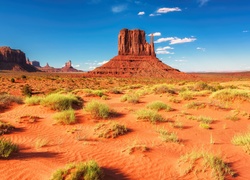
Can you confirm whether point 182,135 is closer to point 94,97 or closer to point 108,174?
point 108,174

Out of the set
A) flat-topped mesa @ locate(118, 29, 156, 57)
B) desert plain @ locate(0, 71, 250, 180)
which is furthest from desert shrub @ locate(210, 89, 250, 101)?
flat-topped mesa @ locate(118, 29, 156, 57)

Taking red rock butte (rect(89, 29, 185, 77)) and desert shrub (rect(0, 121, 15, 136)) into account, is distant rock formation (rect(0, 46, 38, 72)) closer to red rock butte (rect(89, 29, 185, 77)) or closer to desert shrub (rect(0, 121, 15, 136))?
red rock butte (rect(89, 29, 185, 77))

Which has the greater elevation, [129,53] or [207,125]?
[129,53]

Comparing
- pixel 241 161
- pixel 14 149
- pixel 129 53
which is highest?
pixel 129 53

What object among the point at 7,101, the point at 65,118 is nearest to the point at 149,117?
the point at 65,118

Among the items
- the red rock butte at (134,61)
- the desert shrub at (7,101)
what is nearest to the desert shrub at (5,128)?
the desert shrub at (7,101)

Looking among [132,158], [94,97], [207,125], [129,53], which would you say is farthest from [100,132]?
[129,53]
